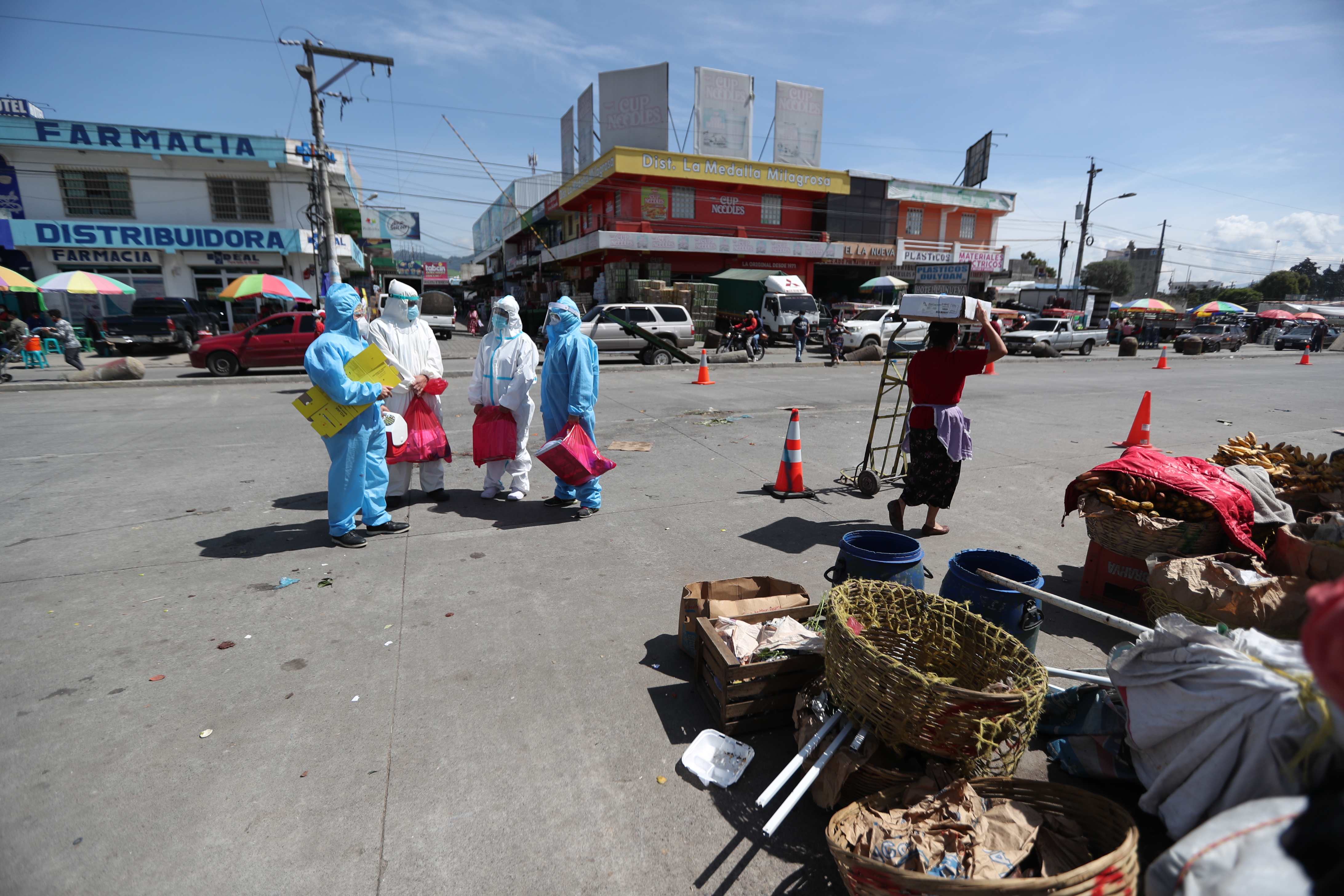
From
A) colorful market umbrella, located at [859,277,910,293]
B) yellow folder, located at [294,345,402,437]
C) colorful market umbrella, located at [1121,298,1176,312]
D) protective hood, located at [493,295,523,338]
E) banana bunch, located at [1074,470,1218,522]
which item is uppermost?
colorful market umbrella, located at [859,277,910,293]

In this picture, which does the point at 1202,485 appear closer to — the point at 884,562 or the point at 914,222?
the point at 884,562

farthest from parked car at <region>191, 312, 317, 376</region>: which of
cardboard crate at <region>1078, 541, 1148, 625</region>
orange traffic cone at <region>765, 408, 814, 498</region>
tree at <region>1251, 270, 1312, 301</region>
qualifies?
tree at <region>1251, 270, 1312, 301</region>

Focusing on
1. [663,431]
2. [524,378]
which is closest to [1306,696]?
[524,378]

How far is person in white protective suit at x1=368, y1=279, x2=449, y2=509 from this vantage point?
5.63 m

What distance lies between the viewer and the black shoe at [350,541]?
4.91 meters

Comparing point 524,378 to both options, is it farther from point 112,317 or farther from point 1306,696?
point 112,317

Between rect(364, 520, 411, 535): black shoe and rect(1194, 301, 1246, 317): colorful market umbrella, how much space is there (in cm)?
4804

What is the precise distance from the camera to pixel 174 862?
2.18 m

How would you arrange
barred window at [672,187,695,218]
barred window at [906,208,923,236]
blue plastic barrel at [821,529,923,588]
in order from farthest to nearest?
barred window at [906,208,923,236]
barred window at [672,187,695,218]
blue plastic barrel at [821,529,923,588]

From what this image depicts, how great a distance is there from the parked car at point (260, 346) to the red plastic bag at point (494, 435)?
1220 cm

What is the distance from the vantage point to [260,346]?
51.8 feet

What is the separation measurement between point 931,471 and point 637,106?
33163 millimetres

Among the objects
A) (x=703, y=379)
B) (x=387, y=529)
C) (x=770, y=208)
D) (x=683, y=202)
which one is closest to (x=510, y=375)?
(x=387, y=529)

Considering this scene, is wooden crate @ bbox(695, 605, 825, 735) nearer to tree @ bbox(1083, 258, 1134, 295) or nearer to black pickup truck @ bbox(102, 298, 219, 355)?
black pickup truck @ bbox(102, 298, 219, 355)
